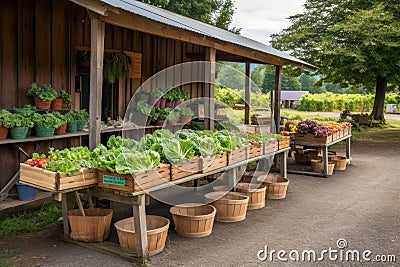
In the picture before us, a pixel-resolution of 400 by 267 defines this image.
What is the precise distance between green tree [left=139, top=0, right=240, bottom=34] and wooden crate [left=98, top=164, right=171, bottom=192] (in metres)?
17.7

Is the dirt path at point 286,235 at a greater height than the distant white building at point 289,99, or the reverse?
the distant white building at point 289,99

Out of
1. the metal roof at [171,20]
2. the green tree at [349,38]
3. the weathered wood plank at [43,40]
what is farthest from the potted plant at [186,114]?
the green tree at [349,38]

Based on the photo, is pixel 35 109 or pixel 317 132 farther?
pixel 317 132

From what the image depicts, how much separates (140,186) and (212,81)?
10.2 ft

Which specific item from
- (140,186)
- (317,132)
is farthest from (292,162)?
(140,186)

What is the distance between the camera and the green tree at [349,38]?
50.2 feet

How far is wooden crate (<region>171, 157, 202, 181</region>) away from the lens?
4793 mm

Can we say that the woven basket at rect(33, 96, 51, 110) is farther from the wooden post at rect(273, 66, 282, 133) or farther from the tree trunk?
the tree trunk

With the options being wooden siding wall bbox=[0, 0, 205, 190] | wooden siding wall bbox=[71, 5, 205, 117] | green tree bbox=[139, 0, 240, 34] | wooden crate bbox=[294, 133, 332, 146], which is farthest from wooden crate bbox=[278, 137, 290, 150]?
green tree bbox=[139, 0, 240, 34]

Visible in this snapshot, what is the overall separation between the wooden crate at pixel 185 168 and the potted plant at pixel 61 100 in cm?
260

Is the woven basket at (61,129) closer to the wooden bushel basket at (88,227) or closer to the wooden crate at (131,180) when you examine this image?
the wooden bushel basket at (88,227)

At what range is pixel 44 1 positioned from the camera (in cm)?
643

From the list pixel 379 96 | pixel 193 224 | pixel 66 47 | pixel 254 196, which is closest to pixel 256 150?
pixel 254 196

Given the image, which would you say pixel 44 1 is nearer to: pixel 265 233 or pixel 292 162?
pixel 265 233
